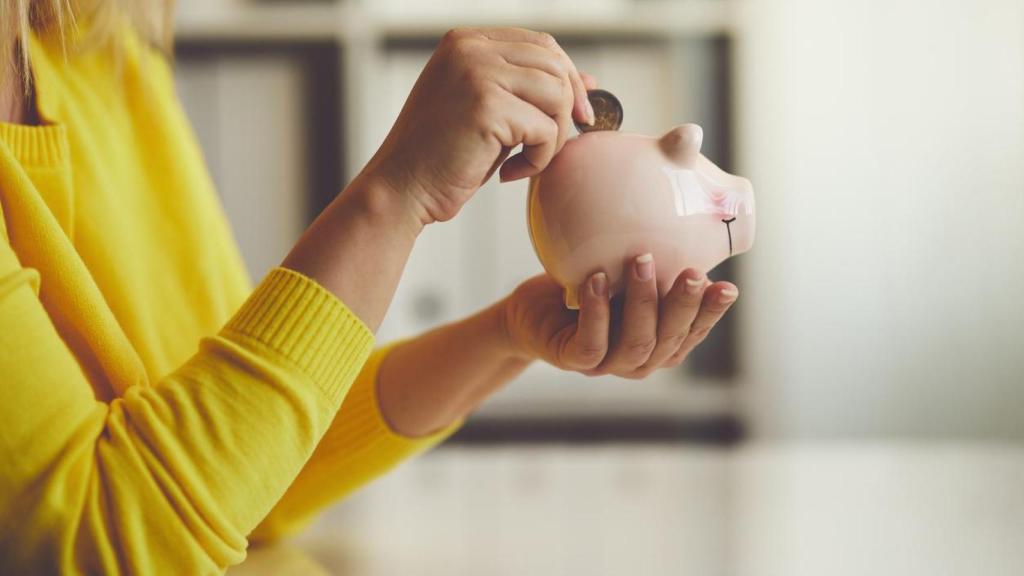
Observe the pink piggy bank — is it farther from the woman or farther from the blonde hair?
the blonde hair

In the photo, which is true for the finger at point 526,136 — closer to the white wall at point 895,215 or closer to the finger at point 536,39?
the finger at point 536,39

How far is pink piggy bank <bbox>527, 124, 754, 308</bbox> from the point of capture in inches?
21.5

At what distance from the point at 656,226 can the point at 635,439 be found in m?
1.20

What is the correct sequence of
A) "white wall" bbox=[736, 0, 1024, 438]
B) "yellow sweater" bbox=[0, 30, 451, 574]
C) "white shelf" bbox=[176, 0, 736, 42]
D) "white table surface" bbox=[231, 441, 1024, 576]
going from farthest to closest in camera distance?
"white wall" bbox=[736, 0, 1024, 438], "white shelf" bbox=[176, 0, 736, 42], "white table surface" bbox=[231, 441, 1024, 576], "yellow sweater" bbox=[0, 30, 451, 574]

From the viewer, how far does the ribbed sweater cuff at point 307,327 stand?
49 cm

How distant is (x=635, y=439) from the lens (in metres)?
1.70

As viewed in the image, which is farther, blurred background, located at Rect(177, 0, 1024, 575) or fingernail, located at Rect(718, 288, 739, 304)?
blurred background, located at Rect(177, 0, 1024, 575)

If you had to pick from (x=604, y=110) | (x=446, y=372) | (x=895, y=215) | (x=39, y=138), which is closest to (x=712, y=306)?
(x=604, y=110)

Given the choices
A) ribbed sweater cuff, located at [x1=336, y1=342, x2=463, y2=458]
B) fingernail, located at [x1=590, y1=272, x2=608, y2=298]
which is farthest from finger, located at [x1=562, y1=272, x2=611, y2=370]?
ribbed sweater cuff, located at [x1=336, y1=342, x2=463, y2=458]

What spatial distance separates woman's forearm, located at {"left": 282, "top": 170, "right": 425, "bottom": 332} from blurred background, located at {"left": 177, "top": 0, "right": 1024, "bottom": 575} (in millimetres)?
926

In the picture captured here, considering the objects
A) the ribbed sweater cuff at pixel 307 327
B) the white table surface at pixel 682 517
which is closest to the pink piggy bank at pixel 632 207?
the ribbed sweater cuff at pixel 307 327

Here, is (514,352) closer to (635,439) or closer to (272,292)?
(272,292)

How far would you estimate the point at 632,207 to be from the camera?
0.55 m

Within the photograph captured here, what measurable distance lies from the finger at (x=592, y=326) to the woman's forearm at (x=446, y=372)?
0.12m
